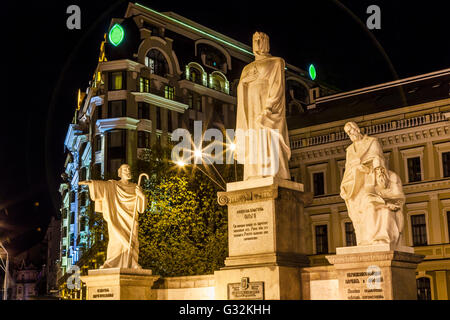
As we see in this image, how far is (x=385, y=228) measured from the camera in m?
13.3

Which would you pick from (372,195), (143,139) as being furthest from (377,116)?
(372,195)

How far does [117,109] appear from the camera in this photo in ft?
193

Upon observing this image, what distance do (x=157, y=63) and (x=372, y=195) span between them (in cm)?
5010

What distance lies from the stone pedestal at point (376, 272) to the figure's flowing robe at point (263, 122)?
3.04 m

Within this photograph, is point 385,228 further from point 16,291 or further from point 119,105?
point 16,291

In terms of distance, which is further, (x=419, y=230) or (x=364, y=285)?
(x=419, y=230)

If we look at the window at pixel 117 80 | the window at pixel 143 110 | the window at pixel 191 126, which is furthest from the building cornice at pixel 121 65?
the window at pixel 191 126

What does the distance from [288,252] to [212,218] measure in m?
21.5

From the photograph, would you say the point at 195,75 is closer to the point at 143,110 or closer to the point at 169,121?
the point at 169,121

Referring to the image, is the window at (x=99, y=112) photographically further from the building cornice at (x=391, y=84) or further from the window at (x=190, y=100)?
the building cornice at (x=391, y=84)

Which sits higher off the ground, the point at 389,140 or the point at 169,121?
the point at 169,121

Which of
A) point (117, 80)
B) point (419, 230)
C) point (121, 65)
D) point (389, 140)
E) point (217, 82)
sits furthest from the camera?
point (217, 82)

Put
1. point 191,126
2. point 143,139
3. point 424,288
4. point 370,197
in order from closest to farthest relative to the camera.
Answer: point 370,197
point 424,288
point 143,139
point 191,126

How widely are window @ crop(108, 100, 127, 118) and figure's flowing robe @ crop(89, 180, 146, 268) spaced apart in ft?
139
